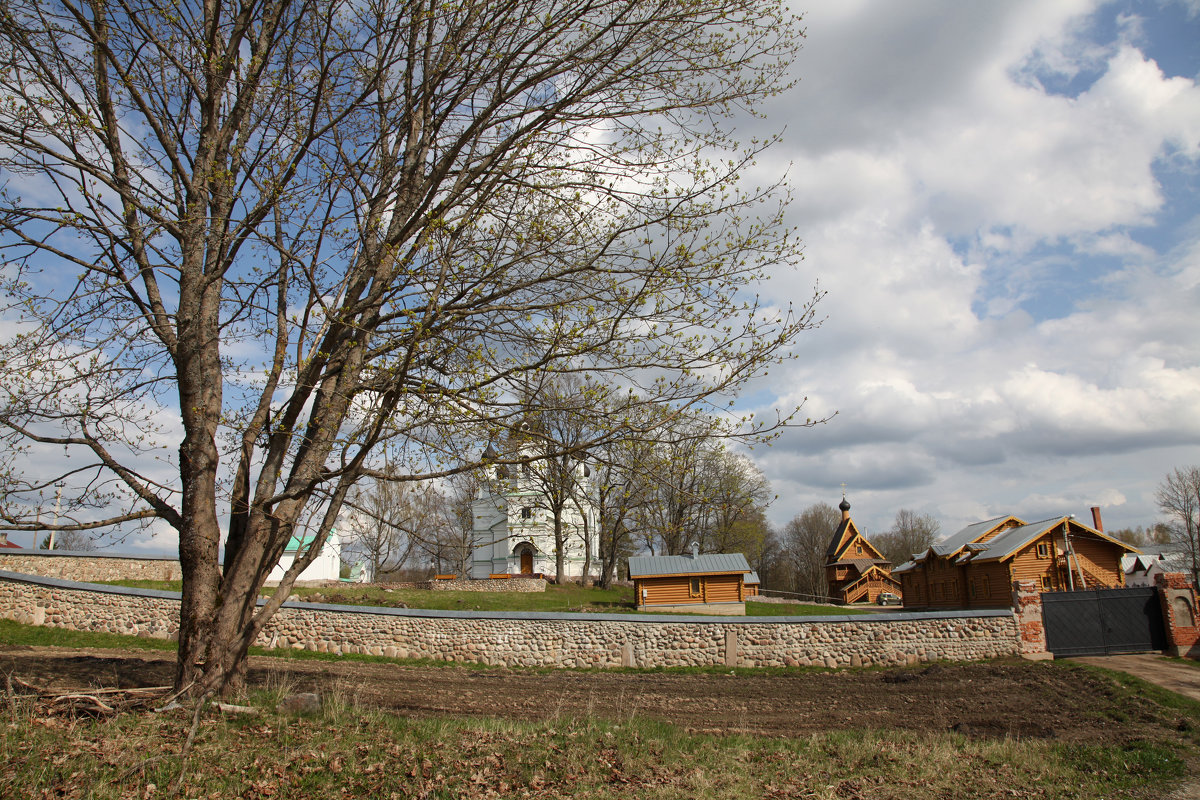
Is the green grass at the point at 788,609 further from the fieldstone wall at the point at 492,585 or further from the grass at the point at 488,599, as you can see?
the fieldstone wall at the point at 492,585

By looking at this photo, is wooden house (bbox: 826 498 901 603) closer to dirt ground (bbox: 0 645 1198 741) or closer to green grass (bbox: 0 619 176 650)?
dirt ground (bbox: 0 645 1198 741)

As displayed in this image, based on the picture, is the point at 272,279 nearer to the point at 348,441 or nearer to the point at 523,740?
the point at 348,441

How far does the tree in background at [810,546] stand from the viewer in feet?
209

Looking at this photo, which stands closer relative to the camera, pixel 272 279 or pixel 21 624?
pixel 272 279

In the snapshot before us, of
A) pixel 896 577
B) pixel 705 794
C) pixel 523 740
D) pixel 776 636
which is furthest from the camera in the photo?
pixel 896 577

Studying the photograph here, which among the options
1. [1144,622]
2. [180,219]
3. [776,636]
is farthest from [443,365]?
[1144,622]

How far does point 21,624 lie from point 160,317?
14.8m

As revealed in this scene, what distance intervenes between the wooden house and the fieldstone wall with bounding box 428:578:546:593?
23113 mm

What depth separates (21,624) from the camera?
52.6 feet

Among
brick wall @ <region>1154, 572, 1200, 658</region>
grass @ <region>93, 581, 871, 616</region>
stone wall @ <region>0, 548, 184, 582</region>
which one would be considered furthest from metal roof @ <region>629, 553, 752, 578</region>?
stone wall @ <region>0, 548, 184, 582</region>

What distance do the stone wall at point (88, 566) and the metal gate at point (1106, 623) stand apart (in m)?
23.6

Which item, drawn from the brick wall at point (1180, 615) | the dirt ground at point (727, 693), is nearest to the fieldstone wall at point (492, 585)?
the dirt ground at point (727, 693)

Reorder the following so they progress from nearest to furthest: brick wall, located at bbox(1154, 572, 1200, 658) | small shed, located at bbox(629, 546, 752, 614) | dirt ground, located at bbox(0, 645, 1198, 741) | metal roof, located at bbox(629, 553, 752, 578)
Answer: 1. dirt ground, located at bbox(0, 645, 1198, 741)
2. brick wall, located at bbox(1154, 572, 1200, 658)
3. small shed, located at bbox(629, 546, 752, 614)
4. metal roof, located at bbox(629, 553, 752, 578)

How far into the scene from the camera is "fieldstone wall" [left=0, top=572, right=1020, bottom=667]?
1633 cm
